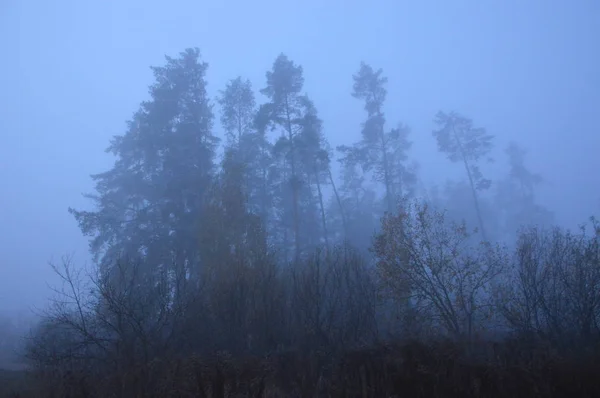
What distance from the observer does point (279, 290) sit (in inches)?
595

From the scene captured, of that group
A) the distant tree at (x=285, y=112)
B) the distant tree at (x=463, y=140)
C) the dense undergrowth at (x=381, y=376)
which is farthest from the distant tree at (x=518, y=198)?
the dense undergrowth at (x=381, y=376)

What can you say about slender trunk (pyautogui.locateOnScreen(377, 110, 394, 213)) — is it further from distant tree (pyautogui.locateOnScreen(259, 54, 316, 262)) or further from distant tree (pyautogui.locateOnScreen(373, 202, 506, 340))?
distant tree (pyautogui.locateOnScreen(373, 202, 506, 340))

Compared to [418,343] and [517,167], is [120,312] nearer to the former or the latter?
[418,343]

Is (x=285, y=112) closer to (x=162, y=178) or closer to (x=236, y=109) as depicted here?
(x=236, y=109)

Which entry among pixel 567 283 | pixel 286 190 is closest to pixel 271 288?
pixel 567 283

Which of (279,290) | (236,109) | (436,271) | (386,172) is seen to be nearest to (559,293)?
(436,271)

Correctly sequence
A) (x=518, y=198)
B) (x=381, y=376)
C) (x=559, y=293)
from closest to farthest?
(x=381, y=376) < (x=559, y=293) < (x=518, y=198)

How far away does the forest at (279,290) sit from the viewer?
892 centimetres

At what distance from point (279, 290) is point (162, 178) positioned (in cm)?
1170

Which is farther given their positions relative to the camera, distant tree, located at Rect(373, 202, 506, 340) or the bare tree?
distant tree, located at Rect(373, 202, 506, 340)

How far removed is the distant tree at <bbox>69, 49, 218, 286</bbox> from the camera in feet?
69.6

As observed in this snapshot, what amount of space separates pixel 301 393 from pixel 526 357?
516 centimetres

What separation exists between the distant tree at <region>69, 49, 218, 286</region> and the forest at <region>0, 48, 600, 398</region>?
4.6 inches

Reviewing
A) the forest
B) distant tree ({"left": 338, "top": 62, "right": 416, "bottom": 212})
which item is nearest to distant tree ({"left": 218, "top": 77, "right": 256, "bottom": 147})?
the forest
